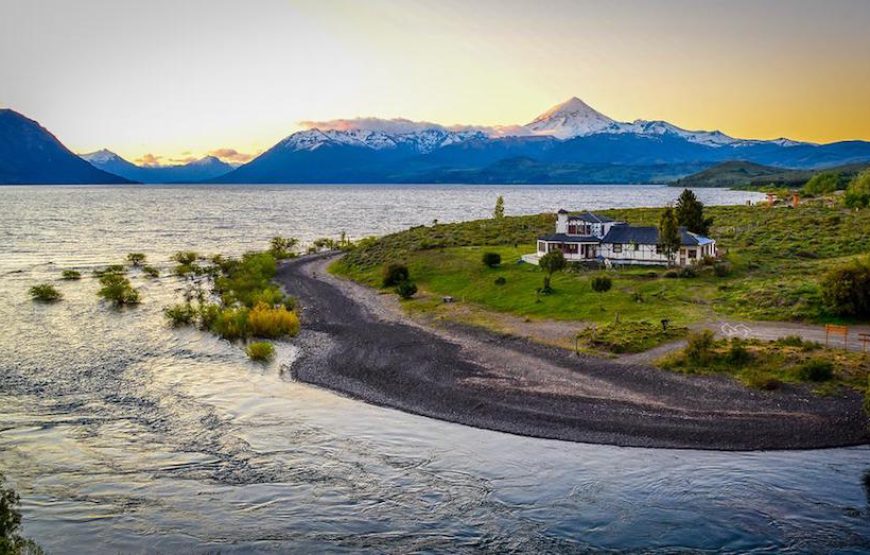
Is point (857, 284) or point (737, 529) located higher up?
point (857, 284)

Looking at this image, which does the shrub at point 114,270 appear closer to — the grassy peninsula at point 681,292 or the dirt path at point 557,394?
the grassy peninsula at point 681,292

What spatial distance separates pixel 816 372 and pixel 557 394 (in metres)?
13.2

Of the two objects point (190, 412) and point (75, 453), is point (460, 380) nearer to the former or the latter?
point (190, 412)

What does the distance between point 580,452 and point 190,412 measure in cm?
1976

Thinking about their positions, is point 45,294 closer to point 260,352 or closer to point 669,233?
point 260,352

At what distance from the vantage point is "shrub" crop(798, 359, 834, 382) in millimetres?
36031

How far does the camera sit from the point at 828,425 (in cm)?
3167

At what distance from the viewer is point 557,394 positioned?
36.8 metres

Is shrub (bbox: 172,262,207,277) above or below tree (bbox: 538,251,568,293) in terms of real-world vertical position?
below

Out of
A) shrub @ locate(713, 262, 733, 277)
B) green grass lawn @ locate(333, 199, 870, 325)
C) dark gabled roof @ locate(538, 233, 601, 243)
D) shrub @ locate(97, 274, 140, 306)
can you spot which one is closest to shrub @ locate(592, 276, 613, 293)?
green grass lawn @ locate(333, 199, 870, 325)

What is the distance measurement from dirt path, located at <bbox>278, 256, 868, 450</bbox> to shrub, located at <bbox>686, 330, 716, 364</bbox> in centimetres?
197

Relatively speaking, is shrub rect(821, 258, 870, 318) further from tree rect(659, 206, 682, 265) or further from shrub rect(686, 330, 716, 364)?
tree rect(659, 206, 682, 265)

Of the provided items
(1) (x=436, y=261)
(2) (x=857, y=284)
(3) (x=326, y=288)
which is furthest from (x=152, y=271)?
(2) (x=857, y=284)

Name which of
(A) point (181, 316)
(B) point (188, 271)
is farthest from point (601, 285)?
(B) point (188, 271)
